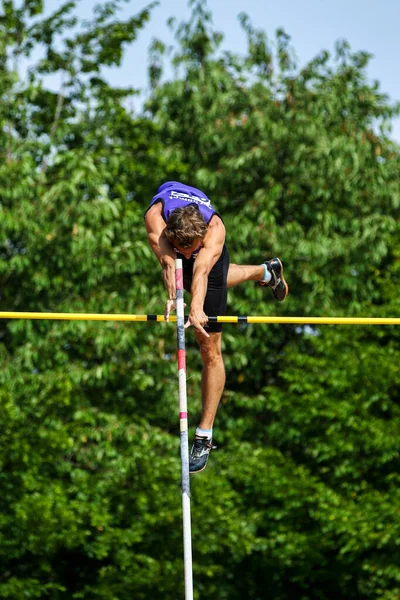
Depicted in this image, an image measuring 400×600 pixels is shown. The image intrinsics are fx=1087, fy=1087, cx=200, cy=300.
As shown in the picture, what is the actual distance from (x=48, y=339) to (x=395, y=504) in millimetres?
6456

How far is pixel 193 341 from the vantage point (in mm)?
19547

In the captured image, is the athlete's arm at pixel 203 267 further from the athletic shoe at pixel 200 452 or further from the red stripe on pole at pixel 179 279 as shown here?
the athletic shoe at pixel 200 452

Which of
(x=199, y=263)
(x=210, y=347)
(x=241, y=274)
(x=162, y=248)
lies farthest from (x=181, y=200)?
(x=210, y=347)

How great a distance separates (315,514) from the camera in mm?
18609

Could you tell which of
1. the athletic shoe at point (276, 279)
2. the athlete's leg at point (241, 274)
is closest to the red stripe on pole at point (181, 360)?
the athlete's leg at point (241, 274)

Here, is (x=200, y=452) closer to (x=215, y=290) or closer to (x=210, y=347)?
(x=210, y=347)

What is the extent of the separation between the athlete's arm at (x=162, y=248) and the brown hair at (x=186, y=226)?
0.47 feet

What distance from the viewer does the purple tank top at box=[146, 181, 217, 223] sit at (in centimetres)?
722

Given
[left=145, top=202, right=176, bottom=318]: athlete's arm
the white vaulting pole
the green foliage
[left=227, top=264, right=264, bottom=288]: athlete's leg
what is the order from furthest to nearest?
the green foliage, [left=227, top=264, right=264, bottom=288]: athlete's leg, [left=145, top=202, right=176, bottom=318]: athlete's arm, the white vaulting pole

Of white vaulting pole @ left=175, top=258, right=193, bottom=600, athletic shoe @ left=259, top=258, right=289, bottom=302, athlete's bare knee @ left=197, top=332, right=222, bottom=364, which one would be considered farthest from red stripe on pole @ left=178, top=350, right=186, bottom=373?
athletic shoe @ left=259, top=258, right=289, bottom=302

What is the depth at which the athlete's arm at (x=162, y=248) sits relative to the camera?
23.1 ft

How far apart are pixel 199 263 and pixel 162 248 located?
28cm

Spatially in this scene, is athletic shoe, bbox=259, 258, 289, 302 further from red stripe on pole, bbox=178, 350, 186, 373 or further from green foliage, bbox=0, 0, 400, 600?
green foliage, bbox=0, 0, 400, 600

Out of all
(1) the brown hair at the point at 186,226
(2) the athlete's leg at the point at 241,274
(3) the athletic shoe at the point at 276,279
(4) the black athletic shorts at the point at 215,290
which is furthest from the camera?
(3) the athletic shoe at the point at 276,279
